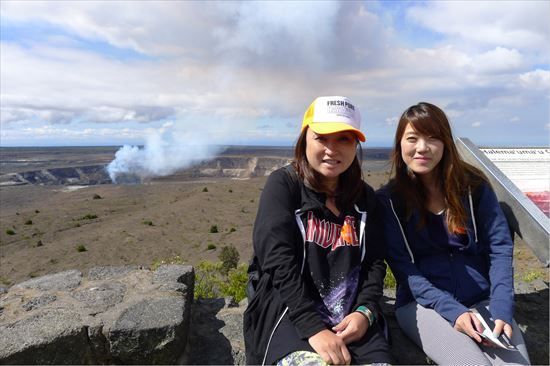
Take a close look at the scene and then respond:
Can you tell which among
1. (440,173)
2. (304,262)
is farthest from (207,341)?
(440,173)

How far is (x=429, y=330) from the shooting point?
105 inches

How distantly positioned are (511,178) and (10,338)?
3.90m

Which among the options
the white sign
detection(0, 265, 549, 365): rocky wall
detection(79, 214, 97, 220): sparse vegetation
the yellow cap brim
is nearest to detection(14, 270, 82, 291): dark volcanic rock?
detection(0, 265, 549, 365): rocky wall

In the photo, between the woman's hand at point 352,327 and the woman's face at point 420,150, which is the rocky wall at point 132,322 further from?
the woman's face at point 420,150

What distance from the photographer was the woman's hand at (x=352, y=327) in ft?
7.61

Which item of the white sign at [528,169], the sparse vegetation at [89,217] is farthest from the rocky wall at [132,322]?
the sparse vegetation at [89,217]

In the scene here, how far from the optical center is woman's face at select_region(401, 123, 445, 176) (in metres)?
2.85

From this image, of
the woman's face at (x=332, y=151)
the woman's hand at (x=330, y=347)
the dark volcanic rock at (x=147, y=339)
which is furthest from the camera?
the dark volcanic rock at (x=147, y=339)

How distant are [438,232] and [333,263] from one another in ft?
2.80

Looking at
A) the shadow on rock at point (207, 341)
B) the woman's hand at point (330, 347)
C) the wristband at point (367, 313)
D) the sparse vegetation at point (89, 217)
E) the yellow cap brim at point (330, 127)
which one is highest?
the yellow cap brim at point (330, 127)

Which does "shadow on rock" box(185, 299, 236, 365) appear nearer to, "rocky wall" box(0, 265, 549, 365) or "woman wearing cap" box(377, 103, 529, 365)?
"rocky wall" box(0, 265, 549, 365)

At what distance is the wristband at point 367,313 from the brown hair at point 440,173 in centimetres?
77

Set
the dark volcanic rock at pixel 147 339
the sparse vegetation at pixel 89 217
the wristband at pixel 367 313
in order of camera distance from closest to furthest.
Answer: the wristband at pixel 367 313, the dark volcanic rock at pixel 147 339, the sparse vegetation at pixel 89 217

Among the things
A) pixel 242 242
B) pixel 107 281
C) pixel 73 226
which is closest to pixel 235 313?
pixel 107 281
